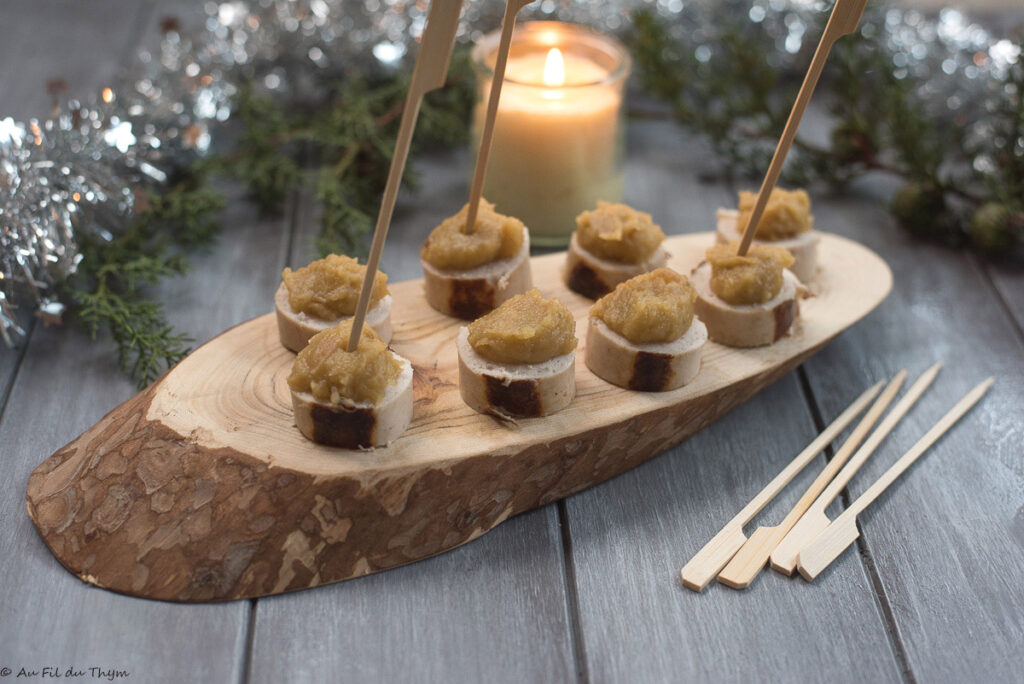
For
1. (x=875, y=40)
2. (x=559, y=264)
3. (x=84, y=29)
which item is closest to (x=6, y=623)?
(x=559, y=264)

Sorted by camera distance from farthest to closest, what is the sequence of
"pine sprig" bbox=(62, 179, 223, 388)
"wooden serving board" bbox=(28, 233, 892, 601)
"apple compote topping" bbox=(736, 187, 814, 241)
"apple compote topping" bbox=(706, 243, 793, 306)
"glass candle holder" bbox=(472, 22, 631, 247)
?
1. "glass candle holder" bbox=(472, 22, 631, 247)
2. "apple compote topping" bbox=(736, 187, 814, 241)
3. "pine sprig" bbox=(62, 179, 223, 388)
4. "apple compote topping" bbox=(706, 243, 793, 306)
5. "wooden serving board" bbox=(28, 233, 892, 601)

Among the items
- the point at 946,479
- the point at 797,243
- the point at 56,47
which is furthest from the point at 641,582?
the point at 56,47

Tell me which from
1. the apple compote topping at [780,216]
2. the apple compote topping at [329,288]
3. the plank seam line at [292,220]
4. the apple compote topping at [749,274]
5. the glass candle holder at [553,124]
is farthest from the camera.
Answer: the plank seam line at [292,220]

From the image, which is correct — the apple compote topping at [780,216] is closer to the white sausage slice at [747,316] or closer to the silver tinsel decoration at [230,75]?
the white sausage slice at [747,316]

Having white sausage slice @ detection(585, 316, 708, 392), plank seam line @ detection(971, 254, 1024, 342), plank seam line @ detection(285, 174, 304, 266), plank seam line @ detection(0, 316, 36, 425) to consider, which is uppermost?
white sausage slice @ detection(585, 316, 708, 392)

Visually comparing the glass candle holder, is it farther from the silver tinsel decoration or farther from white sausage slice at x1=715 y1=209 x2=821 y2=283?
the silver tinsel decoration

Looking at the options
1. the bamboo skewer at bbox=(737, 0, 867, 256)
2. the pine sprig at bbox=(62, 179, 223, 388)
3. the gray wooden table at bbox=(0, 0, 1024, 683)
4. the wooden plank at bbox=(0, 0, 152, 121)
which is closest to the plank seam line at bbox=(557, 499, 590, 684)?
the gray wooden table at bbox=(0, 0, 1024, 683)

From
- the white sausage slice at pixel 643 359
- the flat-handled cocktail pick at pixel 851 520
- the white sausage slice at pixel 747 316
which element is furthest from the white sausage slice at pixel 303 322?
the flat-handled cocktail pick at pixel 851 520

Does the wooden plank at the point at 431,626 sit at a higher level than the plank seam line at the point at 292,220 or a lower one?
higher
